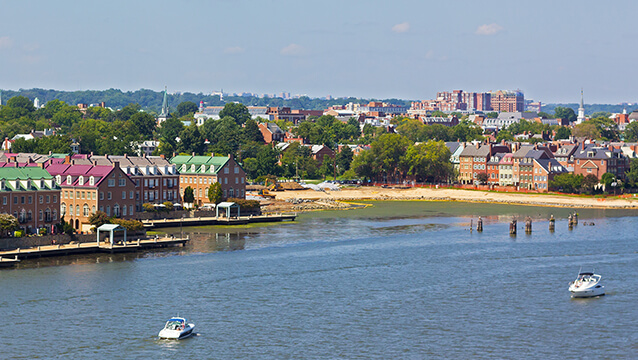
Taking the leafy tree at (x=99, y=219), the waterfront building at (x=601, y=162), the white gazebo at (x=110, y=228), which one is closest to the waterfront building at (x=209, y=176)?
the leafy tree at (x=99, y=219)

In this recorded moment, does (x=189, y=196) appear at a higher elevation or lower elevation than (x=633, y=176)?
lower

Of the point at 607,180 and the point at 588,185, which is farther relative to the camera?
the point at 607,180

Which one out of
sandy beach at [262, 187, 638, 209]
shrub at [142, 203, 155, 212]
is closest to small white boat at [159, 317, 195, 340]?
shrub at [142, 203, 155, 212]

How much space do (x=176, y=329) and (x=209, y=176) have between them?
6674 cm

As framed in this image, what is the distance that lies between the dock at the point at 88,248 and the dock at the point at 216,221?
38.8ft

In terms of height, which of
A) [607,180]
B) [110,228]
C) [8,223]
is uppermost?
[607,180]

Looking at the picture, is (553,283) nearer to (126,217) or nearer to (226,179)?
(126,217)

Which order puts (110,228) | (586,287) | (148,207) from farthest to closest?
(148,207) → (110,228) → (586,287)

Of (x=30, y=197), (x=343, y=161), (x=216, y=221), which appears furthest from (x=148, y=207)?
(x=343, y=161)

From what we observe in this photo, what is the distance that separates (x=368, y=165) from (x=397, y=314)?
114733mm

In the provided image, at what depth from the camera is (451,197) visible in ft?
502

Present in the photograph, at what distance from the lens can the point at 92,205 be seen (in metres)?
91.6

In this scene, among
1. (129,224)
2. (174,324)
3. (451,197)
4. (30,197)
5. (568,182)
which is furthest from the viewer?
(451,197)

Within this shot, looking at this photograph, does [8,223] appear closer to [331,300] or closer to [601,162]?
[331,300]
